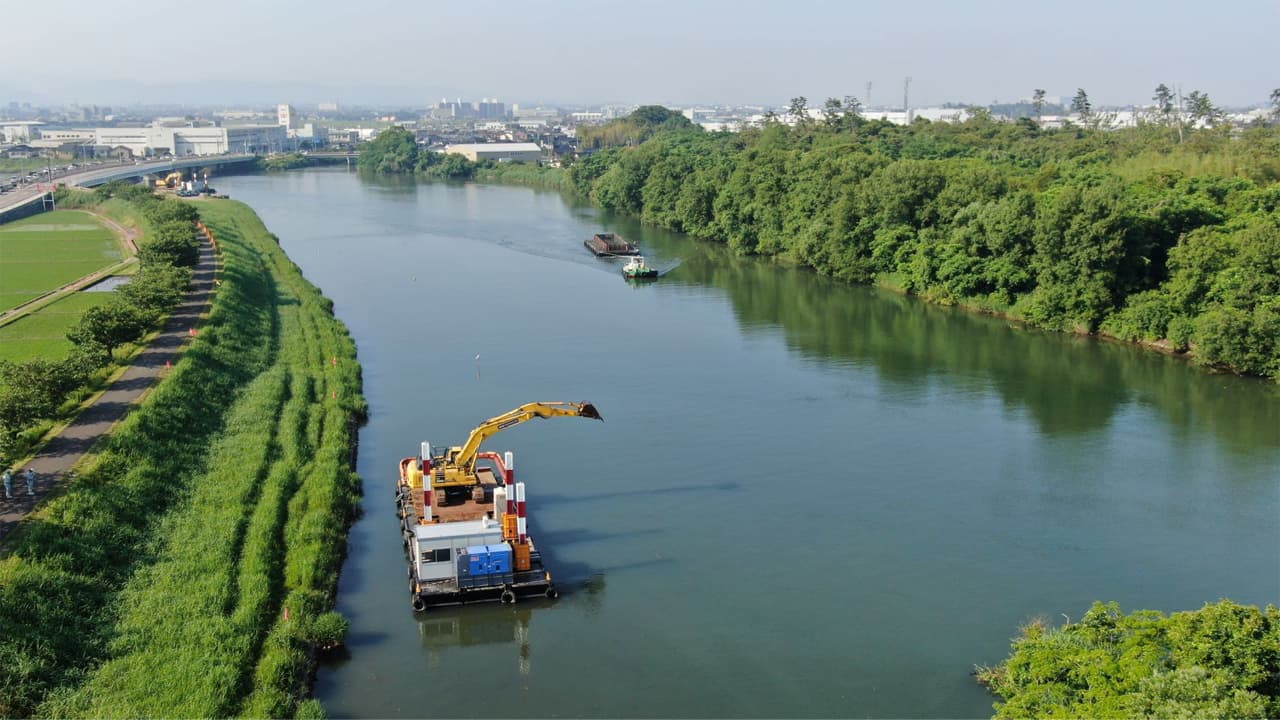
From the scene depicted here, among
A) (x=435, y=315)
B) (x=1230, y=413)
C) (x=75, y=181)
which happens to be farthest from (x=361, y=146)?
(x=1230, y=413)

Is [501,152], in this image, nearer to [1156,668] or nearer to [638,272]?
[638,272]

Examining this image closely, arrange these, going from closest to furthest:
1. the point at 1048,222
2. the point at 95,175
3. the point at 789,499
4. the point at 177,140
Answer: the point at 789,499 → the point at 1048,222 → the point at 95,175 → the point at 177,140

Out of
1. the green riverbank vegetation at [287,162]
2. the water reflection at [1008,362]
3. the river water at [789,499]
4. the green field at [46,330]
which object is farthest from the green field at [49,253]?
the green riverbank vegetation at [287,162]

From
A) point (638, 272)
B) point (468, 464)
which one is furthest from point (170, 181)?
point (468, 464)

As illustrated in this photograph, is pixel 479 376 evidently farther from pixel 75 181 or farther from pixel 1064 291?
pixel 75 181

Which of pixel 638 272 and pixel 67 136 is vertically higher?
pixel 67 136

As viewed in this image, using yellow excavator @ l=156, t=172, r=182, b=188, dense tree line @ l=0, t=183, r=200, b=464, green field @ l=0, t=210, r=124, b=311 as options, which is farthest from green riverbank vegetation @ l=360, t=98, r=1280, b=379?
yellow excavator @ l=156, t=172, r=182, b=188
